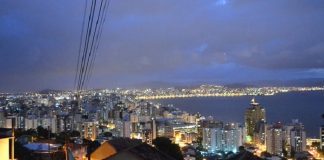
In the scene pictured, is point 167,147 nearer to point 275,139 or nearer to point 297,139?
point 297,139

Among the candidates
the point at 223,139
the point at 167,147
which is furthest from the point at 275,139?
the point at 167,147

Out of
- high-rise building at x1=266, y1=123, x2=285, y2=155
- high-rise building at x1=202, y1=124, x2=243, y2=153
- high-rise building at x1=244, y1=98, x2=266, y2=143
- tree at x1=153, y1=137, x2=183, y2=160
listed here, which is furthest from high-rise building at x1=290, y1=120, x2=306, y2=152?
tree at x1=153, y1=137, x2=183, y2=160

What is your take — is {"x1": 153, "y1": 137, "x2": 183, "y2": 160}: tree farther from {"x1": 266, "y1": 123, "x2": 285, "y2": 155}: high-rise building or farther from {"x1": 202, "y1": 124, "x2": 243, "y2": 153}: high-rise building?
{"x1": 266, "y1": 123, "x2": 285, "y2": 155}: high-rise building

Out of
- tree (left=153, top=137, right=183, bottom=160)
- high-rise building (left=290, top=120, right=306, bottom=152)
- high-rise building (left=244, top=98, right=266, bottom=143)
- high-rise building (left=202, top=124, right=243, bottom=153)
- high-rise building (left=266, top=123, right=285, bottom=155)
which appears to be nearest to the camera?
tree (left=153, top=137, right=183, bottom=160)

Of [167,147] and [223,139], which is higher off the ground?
[167,147]

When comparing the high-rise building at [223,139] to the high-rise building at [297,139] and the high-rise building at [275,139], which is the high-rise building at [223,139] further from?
the high-rise building at [297,139]

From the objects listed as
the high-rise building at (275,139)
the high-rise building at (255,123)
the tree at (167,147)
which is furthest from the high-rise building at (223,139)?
the tree at (167,147)
